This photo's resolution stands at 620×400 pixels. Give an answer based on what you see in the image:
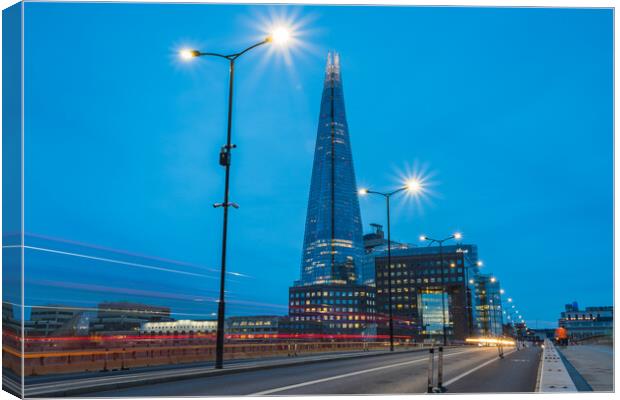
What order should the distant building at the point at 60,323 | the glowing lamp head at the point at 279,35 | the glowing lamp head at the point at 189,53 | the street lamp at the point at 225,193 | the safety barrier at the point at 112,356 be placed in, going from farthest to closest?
the distant building at the point at 60,323, the glowing lamp head at the point at 189,53, the glowing lamp head at the point at 279,35, the street lamp at the point at 225,193, the safety barrier at the point at 112,356

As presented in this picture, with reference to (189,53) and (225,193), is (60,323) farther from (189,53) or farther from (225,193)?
(189,53)

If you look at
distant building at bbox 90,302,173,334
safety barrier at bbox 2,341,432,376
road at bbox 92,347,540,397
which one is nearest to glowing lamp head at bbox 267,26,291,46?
road at bbox 92,347,540,397

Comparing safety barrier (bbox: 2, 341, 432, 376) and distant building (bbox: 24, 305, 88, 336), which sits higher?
distant building (bbox: 24, 305, 88, 336)

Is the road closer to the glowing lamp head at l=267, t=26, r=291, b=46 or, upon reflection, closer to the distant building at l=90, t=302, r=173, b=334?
the distant building at l=90, t=302, r=173, b=334

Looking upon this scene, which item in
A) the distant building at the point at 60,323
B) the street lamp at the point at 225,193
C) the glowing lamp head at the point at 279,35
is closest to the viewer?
the street lamp at the point at 225,193

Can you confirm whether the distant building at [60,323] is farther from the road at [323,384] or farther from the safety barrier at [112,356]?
the road at [323,384]

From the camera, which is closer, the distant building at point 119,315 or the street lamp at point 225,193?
the street lamp at point 225,193

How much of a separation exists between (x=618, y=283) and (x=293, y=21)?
13.0m

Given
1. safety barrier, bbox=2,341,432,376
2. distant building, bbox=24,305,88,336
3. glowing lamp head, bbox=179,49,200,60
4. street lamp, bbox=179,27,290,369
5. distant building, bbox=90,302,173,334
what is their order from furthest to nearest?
distant building, bbox=90,302,173,334 → distant building, bbox=24,305,88,336 → glowing lamp head, bbox=179,49,200,60 → street lamp, bbox=179,27,290,369 → safety barrier, bbox=2,341,432,376

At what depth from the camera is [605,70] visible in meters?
17.0

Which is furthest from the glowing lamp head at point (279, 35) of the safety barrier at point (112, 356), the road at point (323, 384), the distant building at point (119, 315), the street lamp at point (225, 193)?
the safety barrier at point (112, 356)

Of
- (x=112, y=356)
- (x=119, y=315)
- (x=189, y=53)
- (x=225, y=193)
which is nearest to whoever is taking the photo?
(x=112, y=356)

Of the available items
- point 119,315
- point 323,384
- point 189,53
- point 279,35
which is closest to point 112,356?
point 323,384

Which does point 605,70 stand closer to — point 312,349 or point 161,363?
point 161,363
